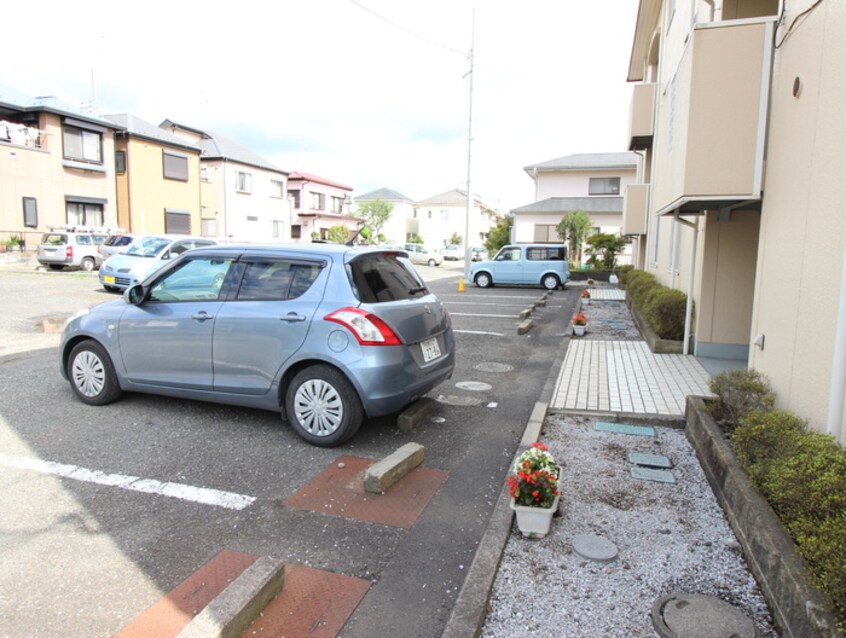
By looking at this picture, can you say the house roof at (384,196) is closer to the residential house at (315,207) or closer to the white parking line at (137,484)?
the residential house at (315,207)

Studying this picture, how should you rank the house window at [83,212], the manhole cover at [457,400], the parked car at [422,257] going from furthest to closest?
the parked car at [422,257] < the house window at [83,212] < the manhole cover at [457,400]

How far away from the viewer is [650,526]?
3.35 metres

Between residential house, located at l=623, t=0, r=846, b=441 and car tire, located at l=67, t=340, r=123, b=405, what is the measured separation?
575cm

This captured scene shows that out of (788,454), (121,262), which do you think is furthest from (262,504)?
(121,262)

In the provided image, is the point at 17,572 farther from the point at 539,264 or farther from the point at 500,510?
the point at 539,264

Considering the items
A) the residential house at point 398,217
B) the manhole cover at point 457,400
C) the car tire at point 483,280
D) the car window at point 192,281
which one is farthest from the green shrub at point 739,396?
the residential house at point 398,217

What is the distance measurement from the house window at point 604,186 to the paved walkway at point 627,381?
26544 mm

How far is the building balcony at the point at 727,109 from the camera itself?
4.78 meters

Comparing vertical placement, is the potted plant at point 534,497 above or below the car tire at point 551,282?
below

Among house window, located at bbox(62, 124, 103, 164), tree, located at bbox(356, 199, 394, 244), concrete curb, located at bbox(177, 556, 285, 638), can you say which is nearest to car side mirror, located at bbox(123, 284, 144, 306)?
concrete curb, located at bbox(177, 556, 285, 638)

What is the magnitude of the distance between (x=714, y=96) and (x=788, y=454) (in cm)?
334

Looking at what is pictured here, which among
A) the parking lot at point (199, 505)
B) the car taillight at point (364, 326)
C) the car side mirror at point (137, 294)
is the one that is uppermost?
the car side mirror at point (137, 294)

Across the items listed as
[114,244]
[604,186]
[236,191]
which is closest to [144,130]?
[236,191]

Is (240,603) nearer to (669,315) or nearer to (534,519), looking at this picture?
(534,519)
